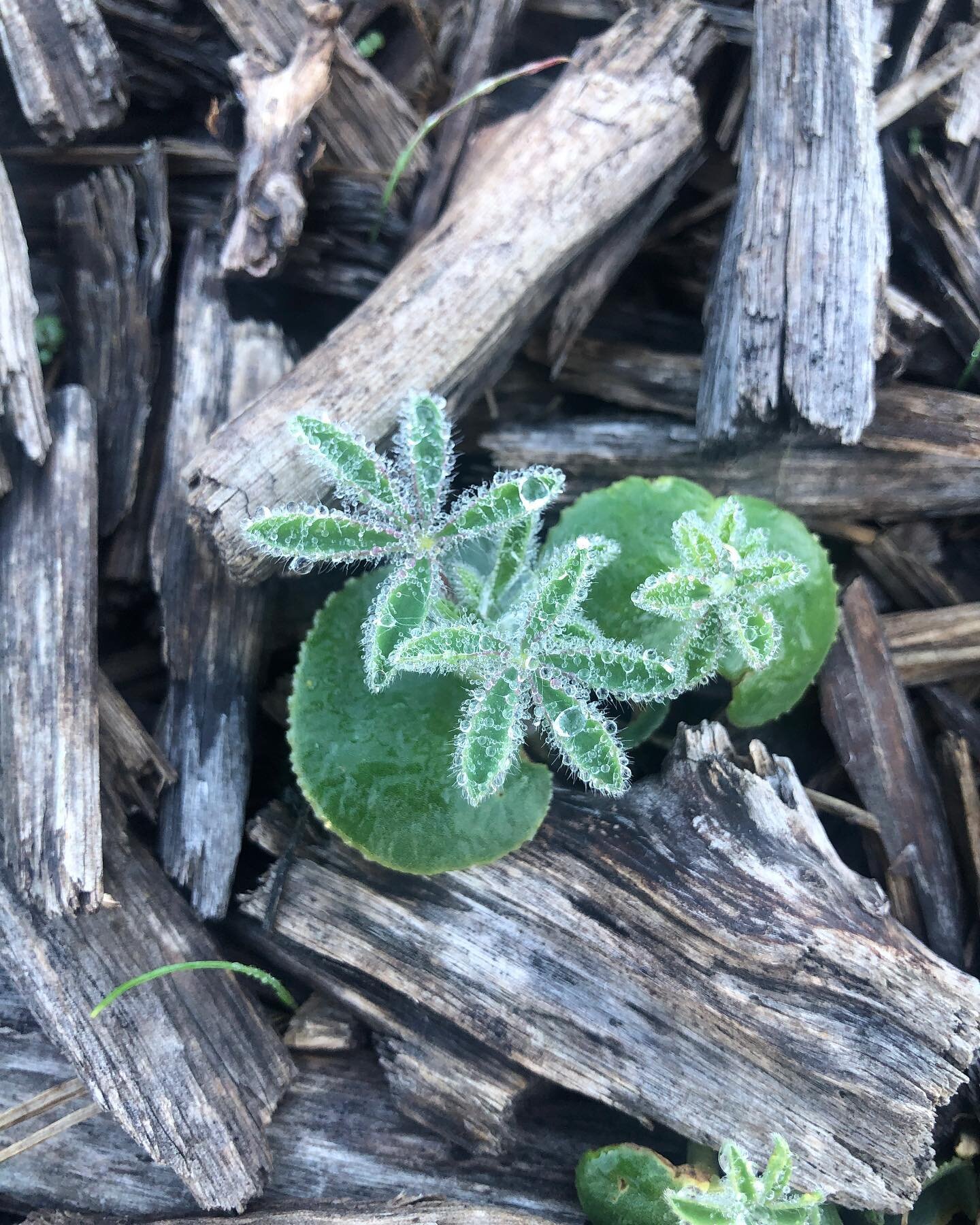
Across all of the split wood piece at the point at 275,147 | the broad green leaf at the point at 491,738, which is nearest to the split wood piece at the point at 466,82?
the split wood piece at the point at 275,147

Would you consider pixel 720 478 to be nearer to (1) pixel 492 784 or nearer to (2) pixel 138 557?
(1) pixel 492 784

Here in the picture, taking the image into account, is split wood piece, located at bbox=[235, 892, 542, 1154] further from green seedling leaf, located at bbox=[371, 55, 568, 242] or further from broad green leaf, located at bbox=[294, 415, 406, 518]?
green seedling leaf, located at bbox=[371, 55, 568, 242]

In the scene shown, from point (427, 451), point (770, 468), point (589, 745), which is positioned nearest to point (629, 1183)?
point (589, 745)

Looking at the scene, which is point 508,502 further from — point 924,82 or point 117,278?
point 924,82

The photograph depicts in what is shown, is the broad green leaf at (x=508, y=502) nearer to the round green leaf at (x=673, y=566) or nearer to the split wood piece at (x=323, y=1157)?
the round green leaf at (x=673, y=566)

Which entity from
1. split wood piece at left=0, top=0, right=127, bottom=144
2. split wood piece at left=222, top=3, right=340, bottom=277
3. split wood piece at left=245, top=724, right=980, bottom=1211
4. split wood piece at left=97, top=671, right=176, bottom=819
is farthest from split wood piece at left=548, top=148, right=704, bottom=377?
split wood piece at left=97, top=671, right=176, bottom=819
